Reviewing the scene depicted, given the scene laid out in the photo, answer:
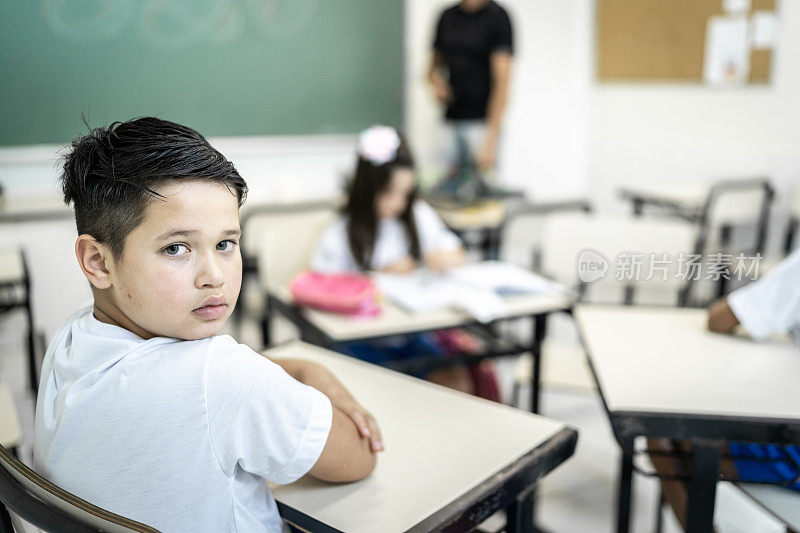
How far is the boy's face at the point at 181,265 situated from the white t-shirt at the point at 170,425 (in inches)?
1.0

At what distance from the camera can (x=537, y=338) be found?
1851 mm

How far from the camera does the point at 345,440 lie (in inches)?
30.9

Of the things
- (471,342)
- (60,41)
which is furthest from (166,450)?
(471,342)

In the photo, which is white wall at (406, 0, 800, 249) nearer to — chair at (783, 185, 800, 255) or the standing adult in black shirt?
chair at (783, 185, 800, 255)

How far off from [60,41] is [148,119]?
24 centimetres

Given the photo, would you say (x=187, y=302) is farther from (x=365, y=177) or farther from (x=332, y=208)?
(x=332, y=208)

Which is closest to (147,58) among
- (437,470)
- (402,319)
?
(437,470)

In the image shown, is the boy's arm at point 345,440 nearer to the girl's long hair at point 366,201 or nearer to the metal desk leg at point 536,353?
the metal desk leg at point 536,353

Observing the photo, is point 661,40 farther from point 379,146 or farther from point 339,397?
point 339,397

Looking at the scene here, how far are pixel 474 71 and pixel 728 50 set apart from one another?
1.83m

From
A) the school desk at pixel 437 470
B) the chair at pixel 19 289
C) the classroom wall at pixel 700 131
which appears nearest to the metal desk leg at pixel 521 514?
the school desk at pixel 437 470

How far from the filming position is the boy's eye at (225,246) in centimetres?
69

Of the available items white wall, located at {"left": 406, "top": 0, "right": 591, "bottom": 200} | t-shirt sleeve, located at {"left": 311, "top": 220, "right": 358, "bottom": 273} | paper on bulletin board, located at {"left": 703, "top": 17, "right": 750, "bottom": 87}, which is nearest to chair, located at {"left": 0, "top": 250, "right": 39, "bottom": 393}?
t-shirt sleeve, located at {"left": 311, "top": 220, "right": 358, "bottom": 273}

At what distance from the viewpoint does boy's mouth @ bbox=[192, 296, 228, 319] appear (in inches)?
26.6
